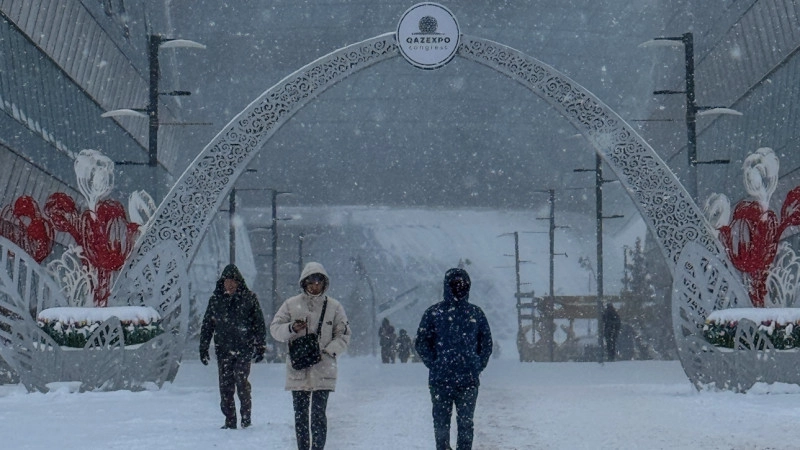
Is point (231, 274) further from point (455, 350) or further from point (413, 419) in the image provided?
point (455, 350)

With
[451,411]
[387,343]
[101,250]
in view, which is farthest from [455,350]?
[387,343]

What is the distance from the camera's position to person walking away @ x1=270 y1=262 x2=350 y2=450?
1074cm

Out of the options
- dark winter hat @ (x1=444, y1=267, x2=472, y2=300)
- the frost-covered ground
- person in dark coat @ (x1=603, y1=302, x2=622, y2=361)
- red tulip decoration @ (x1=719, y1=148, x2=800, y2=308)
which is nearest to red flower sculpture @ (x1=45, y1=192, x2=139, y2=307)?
the frost-covered ground

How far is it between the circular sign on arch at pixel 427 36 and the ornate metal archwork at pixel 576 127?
339mm

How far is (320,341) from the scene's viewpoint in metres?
10.8

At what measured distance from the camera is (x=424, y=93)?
130 meters

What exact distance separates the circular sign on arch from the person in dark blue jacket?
44.4 ft

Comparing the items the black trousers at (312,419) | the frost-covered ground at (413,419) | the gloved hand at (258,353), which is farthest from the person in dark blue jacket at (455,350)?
the gloved hand at (258,353)

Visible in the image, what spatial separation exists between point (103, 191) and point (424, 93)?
108 m

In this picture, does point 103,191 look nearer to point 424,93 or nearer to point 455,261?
point 424,93

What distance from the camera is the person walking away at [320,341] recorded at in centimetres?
1074

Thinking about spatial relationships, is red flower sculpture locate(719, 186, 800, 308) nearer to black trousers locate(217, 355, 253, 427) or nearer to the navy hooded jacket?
black trousers locate(217, 355, 253, 427)

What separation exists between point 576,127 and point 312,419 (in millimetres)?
13592

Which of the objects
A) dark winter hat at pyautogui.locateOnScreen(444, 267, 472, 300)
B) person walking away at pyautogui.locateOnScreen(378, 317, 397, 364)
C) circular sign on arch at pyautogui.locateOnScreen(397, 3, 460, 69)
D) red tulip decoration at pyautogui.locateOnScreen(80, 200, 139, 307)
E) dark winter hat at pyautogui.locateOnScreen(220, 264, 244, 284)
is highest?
circular sign on arch at pyautogui.locateOnScreen(397, 3, 460, 69)
